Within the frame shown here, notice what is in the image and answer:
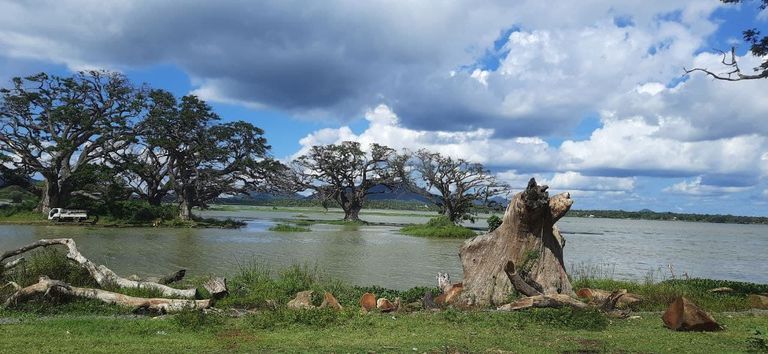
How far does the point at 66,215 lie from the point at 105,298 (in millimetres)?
37072

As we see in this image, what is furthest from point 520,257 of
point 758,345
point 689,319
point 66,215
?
point 66,215

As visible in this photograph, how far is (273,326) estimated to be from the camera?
9742 mm

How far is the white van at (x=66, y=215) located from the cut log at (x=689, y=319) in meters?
44.3

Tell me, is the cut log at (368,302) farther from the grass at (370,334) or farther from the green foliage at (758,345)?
the green foliage at (758,345)

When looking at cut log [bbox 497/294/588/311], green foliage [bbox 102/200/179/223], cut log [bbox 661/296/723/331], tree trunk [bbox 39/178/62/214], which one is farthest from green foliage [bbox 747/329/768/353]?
tree trunk [bbox 39/178/62/214]

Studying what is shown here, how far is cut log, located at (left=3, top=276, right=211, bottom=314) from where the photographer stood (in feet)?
36.0

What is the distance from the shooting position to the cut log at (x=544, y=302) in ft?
36.5

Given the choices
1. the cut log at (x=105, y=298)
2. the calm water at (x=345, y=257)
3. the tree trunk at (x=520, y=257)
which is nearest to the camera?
the cut log at (x=105, y=298)

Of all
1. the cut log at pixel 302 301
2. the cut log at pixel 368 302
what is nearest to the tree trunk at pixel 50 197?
the cut log at pixel 302 301

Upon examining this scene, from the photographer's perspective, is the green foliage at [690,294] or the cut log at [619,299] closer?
the cut log at [619,299]

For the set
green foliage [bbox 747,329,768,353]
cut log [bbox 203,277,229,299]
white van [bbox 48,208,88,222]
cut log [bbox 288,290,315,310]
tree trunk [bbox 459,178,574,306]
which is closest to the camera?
green foliage [bbox 747,329,768,353]

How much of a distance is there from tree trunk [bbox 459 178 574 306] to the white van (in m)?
39.5

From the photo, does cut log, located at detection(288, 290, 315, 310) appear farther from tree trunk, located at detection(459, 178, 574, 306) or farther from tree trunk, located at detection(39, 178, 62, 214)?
tree trunk, located at detection(39, 178, 62, 214)

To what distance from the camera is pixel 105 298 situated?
38.1 ft
